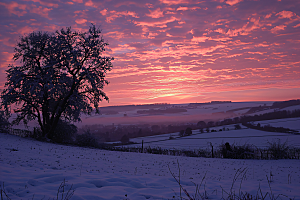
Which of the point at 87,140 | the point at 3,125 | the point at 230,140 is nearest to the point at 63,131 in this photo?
the point at 87,140

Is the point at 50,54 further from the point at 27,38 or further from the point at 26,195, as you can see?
the point at 26,195

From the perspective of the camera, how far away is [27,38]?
26.2m

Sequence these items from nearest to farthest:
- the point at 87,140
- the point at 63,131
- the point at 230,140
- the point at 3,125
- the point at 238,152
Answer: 1. the point at 238,152
2. the point at 87,140
3. the point at 63,131
4. the point at 3,125
5. the point at 230,140

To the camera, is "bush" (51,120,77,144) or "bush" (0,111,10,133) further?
"bush" (0,111,10,133)

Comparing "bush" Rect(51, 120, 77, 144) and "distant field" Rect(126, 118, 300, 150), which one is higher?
"bush" Rect(51, 120, 77, 144)

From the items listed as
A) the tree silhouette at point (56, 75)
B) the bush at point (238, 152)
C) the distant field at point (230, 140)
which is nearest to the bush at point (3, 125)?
the tree silhouette at point (56, 75)

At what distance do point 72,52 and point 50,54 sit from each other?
16.2ft

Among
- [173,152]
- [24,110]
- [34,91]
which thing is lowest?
[173,152]

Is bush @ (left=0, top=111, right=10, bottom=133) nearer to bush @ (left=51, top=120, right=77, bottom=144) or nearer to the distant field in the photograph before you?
bush @ (left=51, top=120, right=77, bottom=144)

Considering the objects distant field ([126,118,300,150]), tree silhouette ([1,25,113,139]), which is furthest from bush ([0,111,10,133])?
distant field ([126,118,300,150])

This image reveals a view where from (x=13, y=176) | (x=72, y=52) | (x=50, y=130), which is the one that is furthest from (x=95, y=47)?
(x=13, y=176)

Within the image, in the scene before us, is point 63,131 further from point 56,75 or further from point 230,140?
point 230,140

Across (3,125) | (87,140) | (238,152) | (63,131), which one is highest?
(3,125)

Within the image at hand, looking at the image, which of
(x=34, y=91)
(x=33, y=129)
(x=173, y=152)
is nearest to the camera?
(x=34, y=91)
